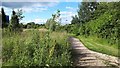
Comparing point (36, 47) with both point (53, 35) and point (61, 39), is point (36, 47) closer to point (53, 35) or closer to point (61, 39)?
point (53, 35)

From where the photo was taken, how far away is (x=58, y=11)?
7.91 metres

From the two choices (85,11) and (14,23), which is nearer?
(14,23)

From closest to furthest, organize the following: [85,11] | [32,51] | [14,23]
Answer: [32,51], [14,23], [85,11]

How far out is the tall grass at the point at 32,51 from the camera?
6.52 meters

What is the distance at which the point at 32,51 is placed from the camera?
7094 mm

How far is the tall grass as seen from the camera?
652cm

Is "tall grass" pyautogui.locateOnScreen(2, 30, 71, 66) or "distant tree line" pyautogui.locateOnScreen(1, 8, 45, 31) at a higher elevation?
"distant tree line" pyautogui.locateOnScreen(1, 8, 45, 31)

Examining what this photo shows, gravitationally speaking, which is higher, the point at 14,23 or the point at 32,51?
the point at 14,23

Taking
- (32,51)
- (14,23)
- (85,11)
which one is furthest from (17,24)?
(85,11)

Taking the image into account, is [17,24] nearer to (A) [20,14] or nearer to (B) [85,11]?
(A) [20,14]

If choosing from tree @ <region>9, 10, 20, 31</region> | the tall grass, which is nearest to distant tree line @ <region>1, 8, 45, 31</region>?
tree @ <region>9, 10, 20, 31</region>

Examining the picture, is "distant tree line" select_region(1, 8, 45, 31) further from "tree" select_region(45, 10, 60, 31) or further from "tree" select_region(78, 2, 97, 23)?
"tree" select_region(78, 2, 97, 23)

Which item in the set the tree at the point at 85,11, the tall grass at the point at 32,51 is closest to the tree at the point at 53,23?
the tall grass at the point at 32,51

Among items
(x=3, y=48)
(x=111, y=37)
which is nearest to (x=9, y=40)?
(x=3, y=48)
